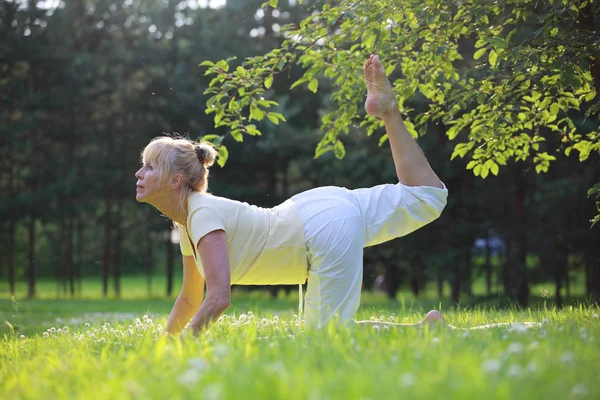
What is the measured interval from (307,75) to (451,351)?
4.16m

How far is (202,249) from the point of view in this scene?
4277 millimetres

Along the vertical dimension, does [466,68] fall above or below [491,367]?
above

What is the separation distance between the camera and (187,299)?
5.21m

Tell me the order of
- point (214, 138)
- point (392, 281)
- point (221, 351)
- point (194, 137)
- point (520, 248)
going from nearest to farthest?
point (221, 351) → point (214, 138) → point (520, 248) → point (392, 281) → point (194, 137)

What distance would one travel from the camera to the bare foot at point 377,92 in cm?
503

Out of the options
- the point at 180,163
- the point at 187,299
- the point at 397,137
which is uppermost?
the point at 397,137

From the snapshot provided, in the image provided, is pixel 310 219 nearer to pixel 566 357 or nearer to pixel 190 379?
pixel 566 357

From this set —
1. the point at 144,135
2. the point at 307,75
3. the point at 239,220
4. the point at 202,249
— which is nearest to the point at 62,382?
the point at 202,249

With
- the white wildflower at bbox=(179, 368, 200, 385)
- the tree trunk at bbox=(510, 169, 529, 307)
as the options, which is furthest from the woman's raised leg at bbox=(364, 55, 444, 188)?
the tree trunk at bbox=(510, 169, 529, 307)

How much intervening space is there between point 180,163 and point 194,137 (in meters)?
21.8

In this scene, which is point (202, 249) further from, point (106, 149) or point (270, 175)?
point (106, 149)

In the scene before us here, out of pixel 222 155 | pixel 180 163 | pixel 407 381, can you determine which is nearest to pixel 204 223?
pixel 180 163

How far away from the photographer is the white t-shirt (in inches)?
175

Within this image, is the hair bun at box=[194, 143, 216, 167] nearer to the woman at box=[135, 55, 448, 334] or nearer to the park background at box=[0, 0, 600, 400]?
the woman at box=[135, 55, 448, 334]
